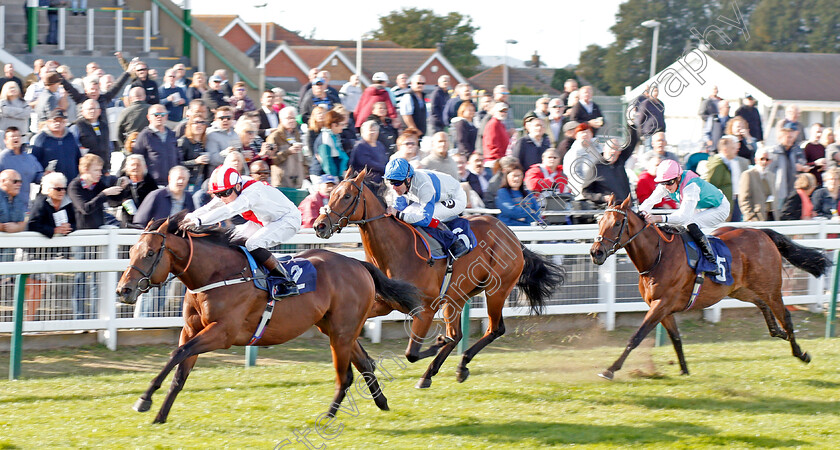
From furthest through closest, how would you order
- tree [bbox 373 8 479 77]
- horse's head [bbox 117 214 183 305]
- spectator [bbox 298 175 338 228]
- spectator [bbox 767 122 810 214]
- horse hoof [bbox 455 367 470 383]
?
1. tree [bbox 373 8 479 77]
2. spectator [bbox 767 122 810 214]
3. spectator [bbox 298 175 338 228]
4. horse hoof [bbox 455 367 470 383]
5. horse's head [bbox 117 214 183 305]

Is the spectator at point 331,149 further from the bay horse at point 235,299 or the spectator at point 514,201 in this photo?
the bay horse at point 235,299

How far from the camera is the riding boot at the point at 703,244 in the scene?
7473 mm

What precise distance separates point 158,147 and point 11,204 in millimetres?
1505

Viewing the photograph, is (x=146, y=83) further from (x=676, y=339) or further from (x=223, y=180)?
(x=676, y=339)

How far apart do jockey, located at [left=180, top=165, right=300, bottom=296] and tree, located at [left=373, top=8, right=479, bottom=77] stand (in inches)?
1931

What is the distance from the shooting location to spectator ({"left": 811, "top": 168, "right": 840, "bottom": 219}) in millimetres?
10508

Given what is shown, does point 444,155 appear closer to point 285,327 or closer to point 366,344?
point 366,344

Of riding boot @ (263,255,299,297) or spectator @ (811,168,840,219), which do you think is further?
spectator @ (811,168,840,219)

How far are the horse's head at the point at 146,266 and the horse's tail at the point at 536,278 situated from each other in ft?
10.8

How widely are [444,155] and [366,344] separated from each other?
1.92m

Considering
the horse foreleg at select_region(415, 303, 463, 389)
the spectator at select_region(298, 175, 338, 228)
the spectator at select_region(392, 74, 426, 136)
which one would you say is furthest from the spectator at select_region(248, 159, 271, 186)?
the spectator at select_region(392, 74, 426, 136)

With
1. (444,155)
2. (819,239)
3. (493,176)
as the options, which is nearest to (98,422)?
(444,155)

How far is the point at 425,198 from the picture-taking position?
6.95m

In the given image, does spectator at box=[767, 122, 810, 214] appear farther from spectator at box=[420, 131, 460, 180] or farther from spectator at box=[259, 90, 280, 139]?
spectator at box=[259, 90, 280, 139]
